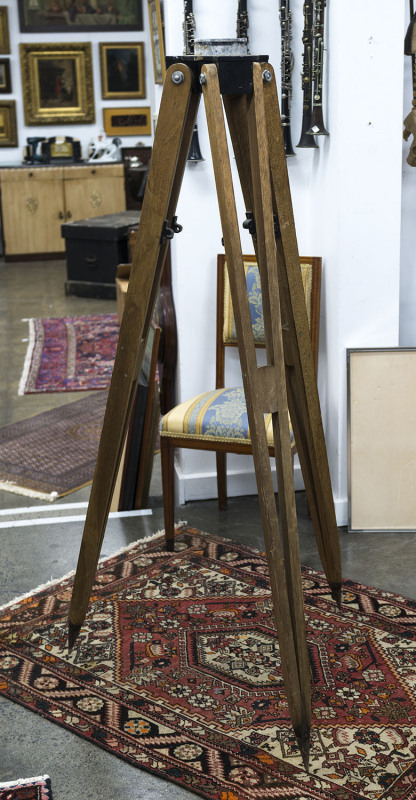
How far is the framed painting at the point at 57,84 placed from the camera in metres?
10.8

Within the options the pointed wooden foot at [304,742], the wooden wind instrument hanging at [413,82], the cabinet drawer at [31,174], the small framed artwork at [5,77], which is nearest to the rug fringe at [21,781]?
the pointed wooden foot at [304,742]

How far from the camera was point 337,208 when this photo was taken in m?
→ 3.38

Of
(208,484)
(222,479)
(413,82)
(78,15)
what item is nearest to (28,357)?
(208,484)

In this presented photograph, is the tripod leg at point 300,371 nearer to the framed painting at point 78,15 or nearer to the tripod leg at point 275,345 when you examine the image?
the tripod leg at point 275,345

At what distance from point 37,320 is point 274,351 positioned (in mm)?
5555

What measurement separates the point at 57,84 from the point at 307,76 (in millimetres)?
8186

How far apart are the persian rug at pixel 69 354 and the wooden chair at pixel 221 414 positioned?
2105 millimetres

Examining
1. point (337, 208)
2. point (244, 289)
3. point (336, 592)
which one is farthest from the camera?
point (337, 208)

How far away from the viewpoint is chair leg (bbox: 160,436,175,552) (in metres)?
3.37

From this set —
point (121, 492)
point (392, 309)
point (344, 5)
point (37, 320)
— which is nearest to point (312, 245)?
point (392, 309)

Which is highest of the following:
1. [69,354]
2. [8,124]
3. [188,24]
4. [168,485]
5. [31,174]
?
[8,124]

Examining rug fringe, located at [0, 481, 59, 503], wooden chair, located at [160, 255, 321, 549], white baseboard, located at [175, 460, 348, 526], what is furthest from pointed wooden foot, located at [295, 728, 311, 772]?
rug fringe, located at [0, 481, 59, 503]

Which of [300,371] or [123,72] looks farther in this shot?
[123,72]

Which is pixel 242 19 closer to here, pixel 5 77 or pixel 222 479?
pixel 222 479
